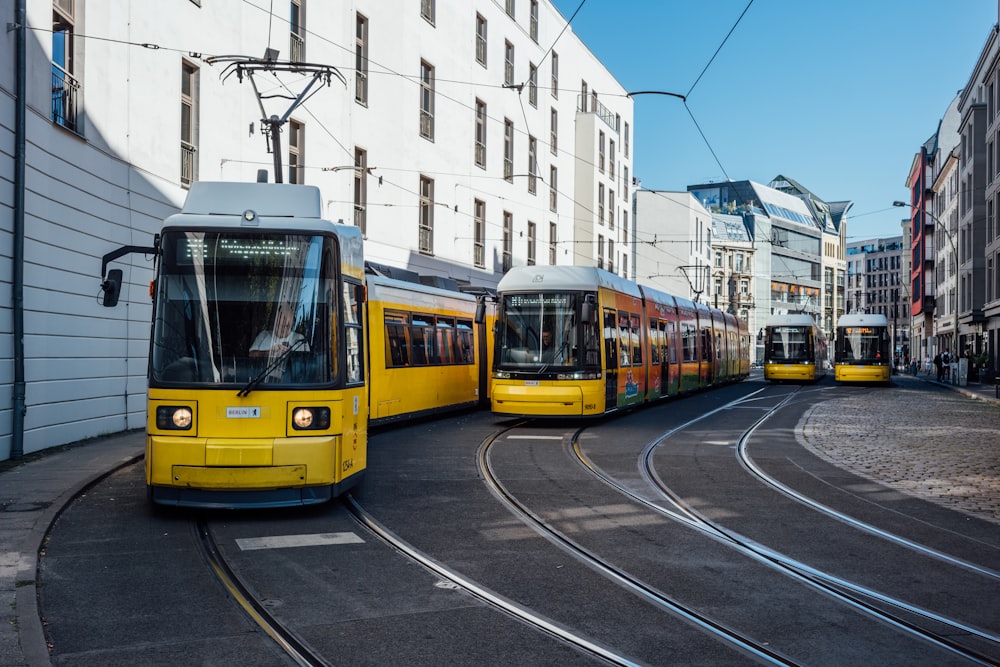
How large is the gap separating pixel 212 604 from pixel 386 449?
29.3ft

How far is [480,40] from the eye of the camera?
3759 cm

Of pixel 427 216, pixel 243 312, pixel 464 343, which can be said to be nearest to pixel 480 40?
pixel 427 216

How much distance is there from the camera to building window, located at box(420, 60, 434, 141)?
32750mm

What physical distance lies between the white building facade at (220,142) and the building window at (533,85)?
0.32 ft

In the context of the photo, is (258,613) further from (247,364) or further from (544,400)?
(544,400)

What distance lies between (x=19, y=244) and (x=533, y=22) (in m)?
32.6

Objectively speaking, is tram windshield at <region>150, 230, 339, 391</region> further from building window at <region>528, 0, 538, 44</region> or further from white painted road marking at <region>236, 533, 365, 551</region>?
building window at <region>528, 0, 538, 44</region>

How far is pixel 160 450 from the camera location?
905 cm

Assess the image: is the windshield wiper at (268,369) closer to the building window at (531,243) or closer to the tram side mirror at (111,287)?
the tram side mirror at (111,287)

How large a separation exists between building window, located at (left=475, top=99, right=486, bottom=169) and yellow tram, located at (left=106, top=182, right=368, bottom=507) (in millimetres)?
28382

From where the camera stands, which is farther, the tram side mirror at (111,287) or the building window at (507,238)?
the building window at (507,238)

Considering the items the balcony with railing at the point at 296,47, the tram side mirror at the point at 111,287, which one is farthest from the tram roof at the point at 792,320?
the tram side mirror at the point at 111,287

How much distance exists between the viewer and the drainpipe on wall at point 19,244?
13.8 meters

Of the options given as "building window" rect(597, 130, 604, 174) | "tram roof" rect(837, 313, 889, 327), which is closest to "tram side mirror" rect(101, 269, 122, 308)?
"tram roof" rect(837, 313, 889, 327)
